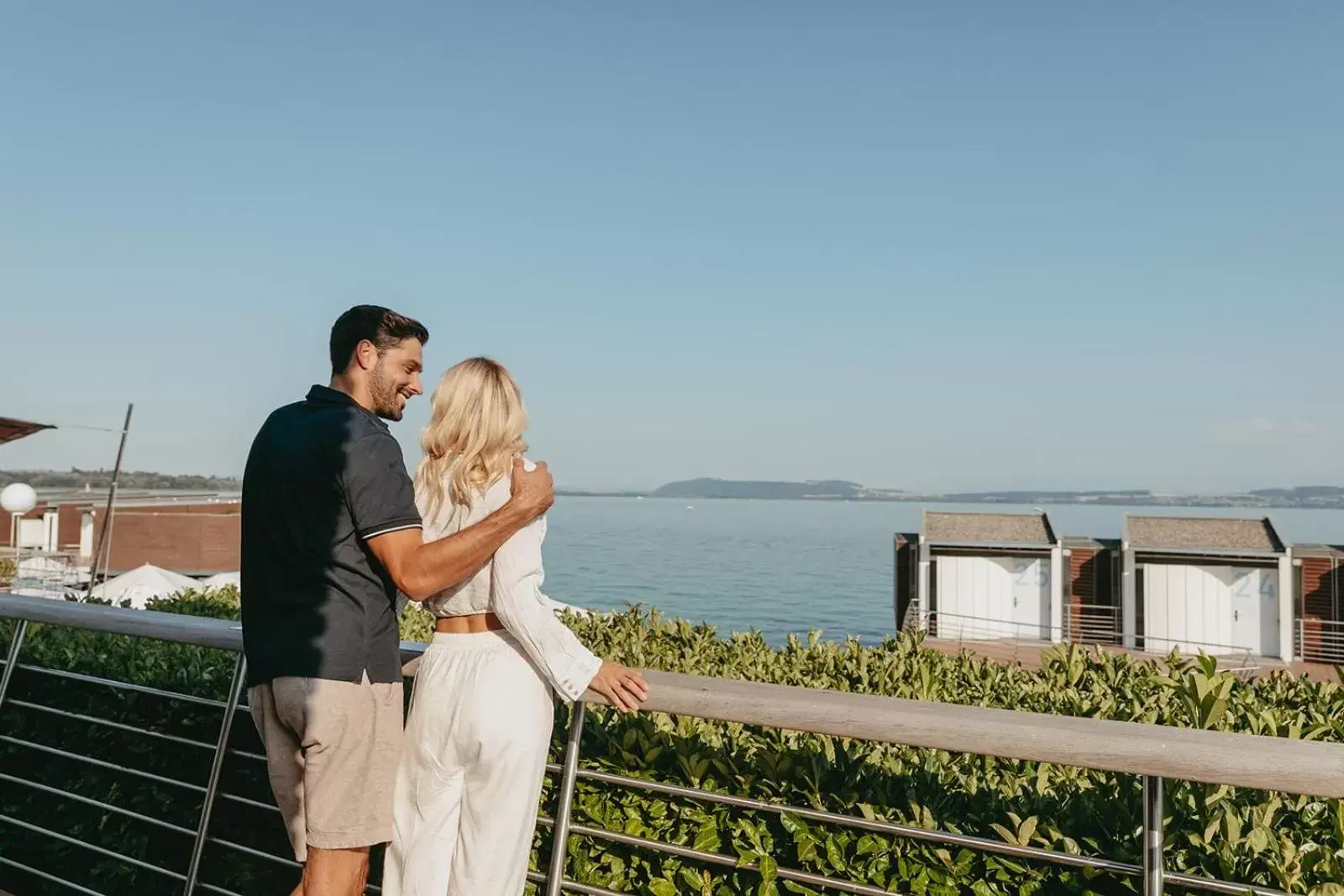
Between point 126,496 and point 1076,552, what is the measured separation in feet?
252

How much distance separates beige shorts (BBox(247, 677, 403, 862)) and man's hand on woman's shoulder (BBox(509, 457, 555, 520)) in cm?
61

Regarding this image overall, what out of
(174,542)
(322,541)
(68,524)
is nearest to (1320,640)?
(322,541)

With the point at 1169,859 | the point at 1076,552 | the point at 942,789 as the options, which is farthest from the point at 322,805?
the point at 1076,552

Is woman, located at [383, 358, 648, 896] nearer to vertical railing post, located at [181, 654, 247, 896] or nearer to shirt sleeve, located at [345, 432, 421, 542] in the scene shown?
shirt sleeve, located at [345, 432, 421, 542]

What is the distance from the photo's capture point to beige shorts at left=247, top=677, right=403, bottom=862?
228 cm

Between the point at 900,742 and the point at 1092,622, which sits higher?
the point at 900,742

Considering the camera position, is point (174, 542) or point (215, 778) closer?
point (215, 778)

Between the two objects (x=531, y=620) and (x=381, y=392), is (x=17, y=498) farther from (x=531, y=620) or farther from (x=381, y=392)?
(x=531, y=620)

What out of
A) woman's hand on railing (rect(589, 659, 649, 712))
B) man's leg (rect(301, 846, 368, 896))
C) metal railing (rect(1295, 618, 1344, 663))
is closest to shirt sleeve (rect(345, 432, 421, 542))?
woman's hand on railing (rect(589, 659, 649, 712))

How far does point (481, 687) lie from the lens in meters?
2.31

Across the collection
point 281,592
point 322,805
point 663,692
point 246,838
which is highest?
point 281,592

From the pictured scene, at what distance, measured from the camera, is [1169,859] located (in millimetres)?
2217

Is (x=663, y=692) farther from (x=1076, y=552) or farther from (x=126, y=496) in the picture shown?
(x=126, y=496)

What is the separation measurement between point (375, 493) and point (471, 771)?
0.75 metres
